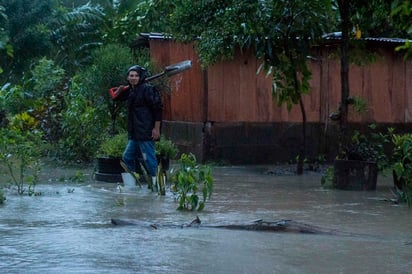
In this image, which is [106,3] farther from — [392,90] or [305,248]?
[305,248]

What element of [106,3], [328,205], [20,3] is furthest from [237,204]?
[106,3]

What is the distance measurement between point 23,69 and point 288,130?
11.1 meters

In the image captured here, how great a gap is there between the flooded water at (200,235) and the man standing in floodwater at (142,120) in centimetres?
56

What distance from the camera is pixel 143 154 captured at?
38.2 feet

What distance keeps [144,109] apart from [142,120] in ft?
0.52

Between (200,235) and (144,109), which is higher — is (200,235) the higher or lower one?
the lower one

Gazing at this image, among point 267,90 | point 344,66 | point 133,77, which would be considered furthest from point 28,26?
point 344,66

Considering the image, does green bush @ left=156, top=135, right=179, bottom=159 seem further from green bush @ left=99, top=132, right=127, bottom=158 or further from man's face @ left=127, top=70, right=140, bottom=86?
man's face @ left=127, top=70, right=140, bottom=86

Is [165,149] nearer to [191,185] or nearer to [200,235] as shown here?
[191,185]

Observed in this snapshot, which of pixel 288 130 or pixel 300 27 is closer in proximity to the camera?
pixel 300 27

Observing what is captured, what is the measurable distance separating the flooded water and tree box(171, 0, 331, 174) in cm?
258

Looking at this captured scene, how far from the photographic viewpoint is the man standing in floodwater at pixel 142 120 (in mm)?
11656

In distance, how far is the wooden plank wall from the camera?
16234 millimetres

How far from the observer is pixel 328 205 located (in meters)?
10.0
